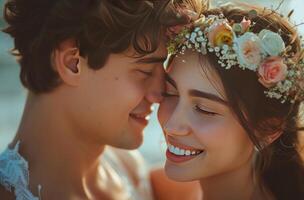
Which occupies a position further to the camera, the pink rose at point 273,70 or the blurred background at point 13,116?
the blurred background at point 13,116

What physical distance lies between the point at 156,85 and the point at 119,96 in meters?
0.18

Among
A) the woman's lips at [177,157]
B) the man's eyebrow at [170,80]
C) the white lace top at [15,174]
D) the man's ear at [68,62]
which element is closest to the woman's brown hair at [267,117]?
the man's eyebrow at [170,80]

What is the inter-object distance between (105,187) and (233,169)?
775 mm

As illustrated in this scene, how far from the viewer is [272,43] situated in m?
2.75

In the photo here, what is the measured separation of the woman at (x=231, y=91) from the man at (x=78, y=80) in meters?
0.15

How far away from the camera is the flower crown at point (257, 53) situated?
2.77 m

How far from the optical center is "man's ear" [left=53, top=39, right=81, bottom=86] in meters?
3.00

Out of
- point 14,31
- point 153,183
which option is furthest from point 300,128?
point 14,31

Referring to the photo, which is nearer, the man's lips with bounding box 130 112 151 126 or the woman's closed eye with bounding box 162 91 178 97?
the woman's closed eye with bounding box 162 91 178 97

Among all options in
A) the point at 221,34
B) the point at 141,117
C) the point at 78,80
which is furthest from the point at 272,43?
the point at 78,80

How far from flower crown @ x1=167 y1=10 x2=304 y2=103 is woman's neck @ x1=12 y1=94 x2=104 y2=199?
2.41ft

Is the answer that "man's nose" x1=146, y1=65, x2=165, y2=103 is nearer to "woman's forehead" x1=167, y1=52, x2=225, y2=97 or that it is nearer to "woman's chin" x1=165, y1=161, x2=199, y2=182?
"woman's forehead" x1=167, y1=52, x2=225, y2=97

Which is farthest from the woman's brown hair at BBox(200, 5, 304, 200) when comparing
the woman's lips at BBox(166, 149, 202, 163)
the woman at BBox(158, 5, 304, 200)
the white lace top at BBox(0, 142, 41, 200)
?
the white lace top at BBox(0, 142, 41, 200)

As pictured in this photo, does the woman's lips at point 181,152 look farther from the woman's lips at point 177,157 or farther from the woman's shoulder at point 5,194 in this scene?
the woman's shoulder at point 5,194
